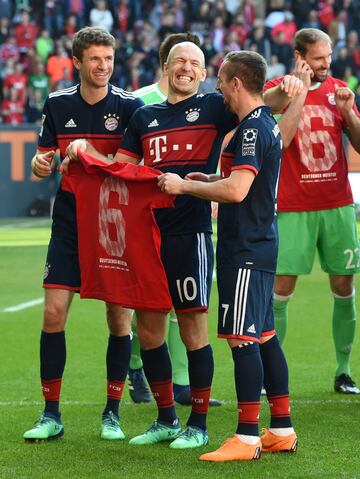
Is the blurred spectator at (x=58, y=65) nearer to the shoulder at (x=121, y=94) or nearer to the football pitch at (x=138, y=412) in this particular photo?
the football pitch at (x=138, y=412)

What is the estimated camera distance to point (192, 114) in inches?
233

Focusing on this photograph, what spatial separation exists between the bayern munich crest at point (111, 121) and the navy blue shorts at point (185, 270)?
0.76 meters

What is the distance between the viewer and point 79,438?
20.4ft

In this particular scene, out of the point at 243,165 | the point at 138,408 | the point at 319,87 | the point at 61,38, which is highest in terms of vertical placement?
the point at 61,38

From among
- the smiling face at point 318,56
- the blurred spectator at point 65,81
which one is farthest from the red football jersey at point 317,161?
the blurred spectator at point 65,81

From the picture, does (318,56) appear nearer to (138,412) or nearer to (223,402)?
(223,402)

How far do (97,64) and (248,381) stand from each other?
6.20 feet

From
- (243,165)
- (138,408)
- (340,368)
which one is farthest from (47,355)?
(340,368)

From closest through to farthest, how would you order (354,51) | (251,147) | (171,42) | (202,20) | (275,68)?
(251,147)
(171,42)
(275,68)
(354,51)
(202,20)

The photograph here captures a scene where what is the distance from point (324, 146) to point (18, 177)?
1433cm

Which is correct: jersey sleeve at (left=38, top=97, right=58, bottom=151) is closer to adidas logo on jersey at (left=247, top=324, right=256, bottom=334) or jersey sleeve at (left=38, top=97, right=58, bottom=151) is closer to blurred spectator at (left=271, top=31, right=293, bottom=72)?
adidas logo on jersey at (left=247, top=324, right=256, bottom=334)

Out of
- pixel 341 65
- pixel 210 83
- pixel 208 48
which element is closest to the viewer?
pixel 210 83

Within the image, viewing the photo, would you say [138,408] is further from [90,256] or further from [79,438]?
[90,256]

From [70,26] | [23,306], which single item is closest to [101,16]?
[70,26]
